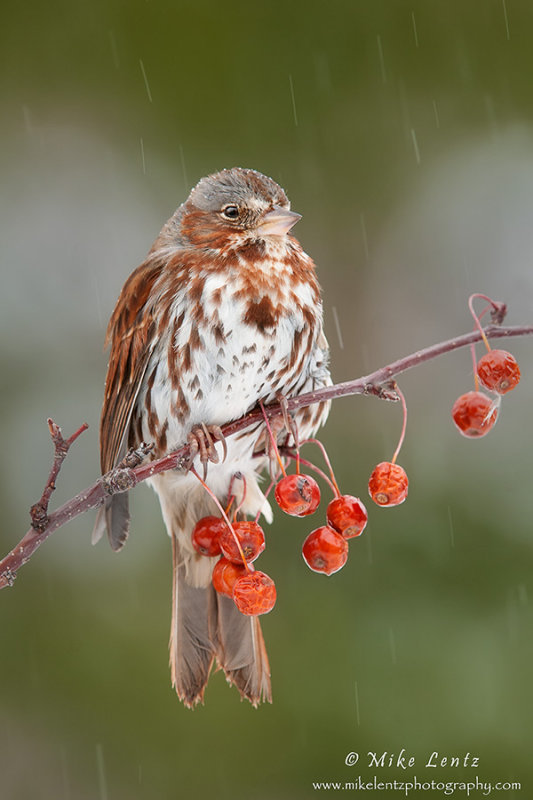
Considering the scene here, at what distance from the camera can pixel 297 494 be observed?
185cm

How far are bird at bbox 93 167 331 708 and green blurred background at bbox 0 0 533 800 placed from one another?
2.29 ft

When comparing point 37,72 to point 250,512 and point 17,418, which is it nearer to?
point 17,418

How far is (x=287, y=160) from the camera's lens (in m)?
3.86

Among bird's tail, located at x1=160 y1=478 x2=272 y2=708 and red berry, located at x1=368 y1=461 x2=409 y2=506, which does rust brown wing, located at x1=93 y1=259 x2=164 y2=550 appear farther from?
red berry, located at x1=368 y1=461 x2=409 y2=506

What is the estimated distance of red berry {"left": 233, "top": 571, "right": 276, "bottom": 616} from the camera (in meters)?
1.85

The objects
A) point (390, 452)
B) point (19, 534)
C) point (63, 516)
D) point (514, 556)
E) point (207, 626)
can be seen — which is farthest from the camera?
point (19, 534)

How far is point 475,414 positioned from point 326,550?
0.43 meters

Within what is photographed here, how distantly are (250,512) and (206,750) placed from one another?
95cm

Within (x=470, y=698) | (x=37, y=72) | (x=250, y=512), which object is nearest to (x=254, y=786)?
(x=470, y=698)

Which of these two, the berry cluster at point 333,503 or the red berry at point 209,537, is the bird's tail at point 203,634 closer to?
the red berry at point 209,537

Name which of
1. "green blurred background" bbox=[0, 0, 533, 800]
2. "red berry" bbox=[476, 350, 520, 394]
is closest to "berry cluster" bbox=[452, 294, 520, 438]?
"red berry" bbox=[476, 350, 520, 394]

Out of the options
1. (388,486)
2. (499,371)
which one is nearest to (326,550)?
(388,486)

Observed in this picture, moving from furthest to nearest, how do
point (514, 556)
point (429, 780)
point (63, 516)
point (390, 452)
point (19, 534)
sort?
point (19, 534) → point (390, 452) → point (514, 556) → point (429, 780) → point (63, 516)

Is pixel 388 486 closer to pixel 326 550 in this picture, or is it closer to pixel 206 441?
pixel 326 550
